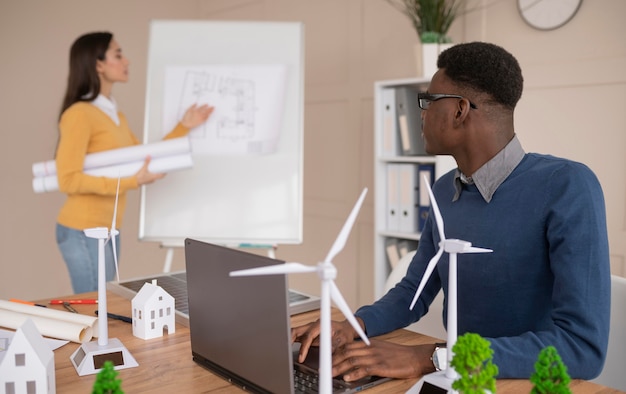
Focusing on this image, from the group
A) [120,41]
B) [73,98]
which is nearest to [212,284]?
[73,98]

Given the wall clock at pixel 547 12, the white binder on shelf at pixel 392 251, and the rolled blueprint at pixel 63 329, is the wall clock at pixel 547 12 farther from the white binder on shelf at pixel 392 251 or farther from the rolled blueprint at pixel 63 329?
the rolled blueprint at pixel 63 329

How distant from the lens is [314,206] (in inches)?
163

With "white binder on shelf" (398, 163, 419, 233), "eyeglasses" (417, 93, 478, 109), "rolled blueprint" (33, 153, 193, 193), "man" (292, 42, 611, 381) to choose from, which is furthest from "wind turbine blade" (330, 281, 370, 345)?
"white binder on shelf" (398, 163, 419, 233)

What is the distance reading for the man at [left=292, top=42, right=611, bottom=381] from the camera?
48.4 inches

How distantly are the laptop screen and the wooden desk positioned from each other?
0.12 feet

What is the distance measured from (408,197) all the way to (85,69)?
1685 mm

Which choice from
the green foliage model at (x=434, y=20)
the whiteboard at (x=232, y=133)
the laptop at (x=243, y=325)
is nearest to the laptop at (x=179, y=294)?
the laptop at (x=243, y=325)

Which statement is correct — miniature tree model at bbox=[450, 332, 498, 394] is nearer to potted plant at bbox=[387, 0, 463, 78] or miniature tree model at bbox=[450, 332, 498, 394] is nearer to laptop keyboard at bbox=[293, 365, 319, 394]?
laptop keyboard at bbox=[293, 365, 319, 394]

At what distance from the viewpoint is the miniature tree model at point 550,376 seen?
0.80 meters

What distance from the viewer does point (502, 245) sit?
4.75ft

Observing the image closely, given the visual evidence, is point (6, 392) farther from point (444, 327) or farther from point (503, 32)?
point (503, 32)

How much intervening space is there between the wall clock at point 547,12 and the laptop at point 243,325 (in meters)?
2.11

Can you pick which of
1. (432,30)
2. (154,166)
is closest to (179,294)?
(154,166)

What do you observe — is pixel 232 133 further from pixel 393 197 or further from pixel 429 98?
Answer: pixel 429 98
